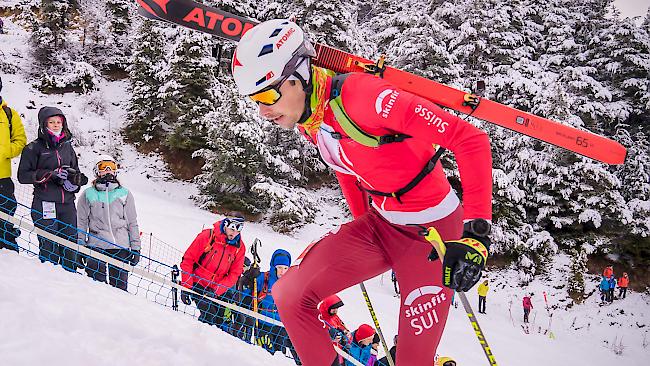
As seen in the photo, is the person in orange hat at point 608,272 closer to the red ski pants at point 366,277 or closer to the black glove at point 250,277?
the black glove at point 250,277

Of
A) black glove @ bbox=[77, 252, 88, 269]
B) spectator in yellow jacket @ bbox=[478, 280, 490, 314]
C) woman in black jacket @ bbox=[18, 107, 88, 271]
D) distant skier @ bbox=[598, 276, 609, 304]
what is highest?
woman in black jacket @ bbox=[18, 107, 88, 271]

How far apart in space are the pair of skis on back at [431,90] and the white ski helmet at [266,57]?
1911mm

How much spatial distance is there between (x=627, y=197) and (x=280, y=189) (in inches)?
550

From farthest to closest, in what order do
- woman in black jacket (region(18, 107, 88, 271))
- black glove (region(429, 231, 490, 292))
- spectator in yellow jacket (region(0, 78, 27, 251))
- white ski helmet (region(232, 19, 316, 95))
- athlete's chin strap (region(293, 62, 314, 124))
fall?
woman in black jacket (region(18, 107, 88, 271)), spectator in yellow jacket (region(0, 78, 27, 251)), athlete's chin strap (region(293, 62, 314, 124)), white ski helmet (region(232, 19, 316, 95)), black glove (region(429, 231, 490, 292))

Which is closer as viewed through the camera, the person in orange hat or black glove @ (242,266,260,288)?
black glove @ (242,266,260,288)

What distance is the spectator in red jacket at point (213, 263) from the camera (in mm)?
5348

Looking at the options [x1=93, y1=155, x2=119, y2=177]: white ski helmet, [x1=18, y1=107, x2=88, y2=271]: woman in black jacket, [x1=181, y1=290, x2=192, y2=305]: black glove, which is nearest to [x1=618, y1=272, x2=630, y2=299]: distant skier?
[x1=181, y1=290, x2=192, y2=305]: black glove

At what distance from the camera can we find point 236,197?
1647 centimetres

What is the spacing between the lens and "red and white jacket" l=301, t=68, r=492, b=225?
2131mm

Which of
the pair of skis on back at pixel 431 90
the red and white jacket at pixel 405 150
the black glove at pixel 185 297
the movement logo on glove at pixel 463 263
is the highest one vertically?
the pair of skis on back at pixel 431 90

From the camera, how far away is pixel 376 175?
8.30 ft

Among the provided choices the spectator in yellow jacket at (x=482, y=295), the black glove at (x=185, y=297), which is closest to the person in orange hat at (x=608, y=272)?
the spectator in yellow jacket at (x=482, y=295)

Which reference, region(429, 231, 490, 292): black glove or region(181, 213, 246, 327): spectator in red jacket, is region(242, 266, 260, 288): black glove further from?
region(429, 231, 490, 292): black glove

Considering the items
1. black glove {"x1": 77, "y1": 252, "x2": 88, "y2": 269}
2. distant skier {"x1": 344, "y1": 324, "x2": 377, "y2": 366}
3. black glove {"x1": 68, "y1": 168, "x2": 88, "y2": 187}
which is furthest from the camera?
distant skier {"x1": 344, "y1": 324, "x2": 377, "y2": 366}
